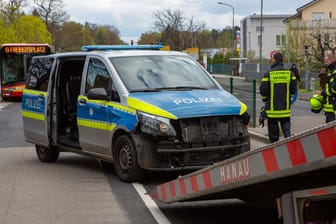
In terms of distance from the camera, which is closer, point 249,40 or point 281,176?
point 281,176

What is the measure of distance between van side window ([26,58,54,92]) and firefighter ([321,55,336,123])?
4615 mm

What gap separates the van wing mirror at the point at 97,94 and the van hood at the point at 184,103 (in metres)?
0.57

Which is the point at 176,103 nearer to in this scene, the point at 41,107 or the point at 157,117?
the point at 157,117

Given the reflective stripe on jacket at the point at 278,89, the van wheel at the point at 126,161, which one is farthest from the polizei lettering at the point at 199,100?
the reflective stripe on jacket at the point at 278,89

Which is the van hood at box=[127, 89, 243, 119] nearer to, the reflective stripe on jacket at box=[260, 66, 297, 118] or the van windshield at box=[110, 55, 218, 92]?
the van windshield at box=[110, 55, 218, 92]

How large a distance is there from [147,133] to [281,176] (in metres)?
4.50

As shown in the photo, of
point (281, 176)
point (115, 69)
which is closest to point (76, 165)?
point (115, 69)

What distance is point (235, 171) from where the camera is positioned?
4.80 metres

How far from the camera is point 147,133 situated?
8.53 m

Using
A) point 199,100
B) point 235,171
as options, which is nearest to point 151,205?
point 199,100

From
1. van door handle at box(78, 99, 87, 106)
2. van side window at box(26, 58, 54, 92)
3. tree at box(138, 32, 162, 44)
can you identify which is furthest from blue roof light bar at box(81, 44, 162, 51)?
tree at box(138, 32, 162, 44)

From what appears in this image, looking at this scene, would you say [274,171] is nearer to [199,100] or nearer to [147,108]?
[147,108]

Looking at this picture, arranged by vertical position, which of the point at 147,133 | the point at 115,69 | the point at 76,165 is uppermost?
the point at 115,69

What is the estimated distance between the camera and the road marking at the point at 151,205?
682cm
